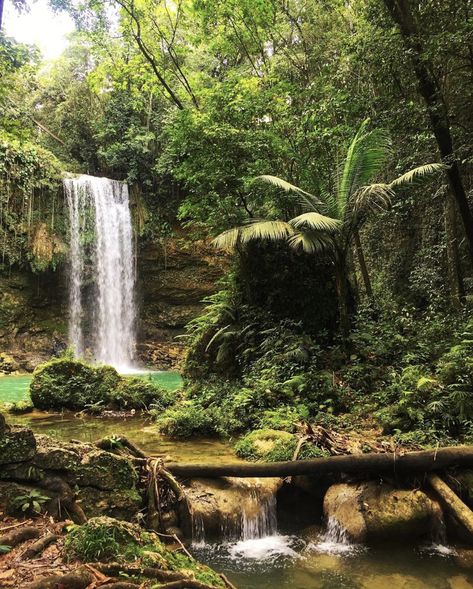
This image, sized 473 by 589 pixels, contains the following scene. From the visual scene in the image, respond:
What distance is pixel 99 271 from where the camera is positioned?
66.0ft

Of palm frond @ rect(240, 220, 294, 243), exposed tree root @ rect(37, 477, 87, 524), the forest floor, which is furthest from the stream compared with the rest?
palm frond @ rect(240, 220, 294, 243)

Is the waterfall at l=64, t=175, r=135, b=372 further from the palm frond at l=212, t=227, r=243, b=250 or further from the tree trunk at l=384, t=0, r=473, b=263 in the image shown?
the tree trunk at l=384, t=0, r=473, b=263

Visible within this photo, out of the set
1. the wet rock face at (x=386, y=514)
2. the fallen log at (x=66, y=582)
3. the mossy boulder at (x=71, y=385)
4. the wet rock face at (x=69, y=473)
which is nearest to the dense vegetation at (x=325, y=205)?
the wet rock face at (x=386, y=514)

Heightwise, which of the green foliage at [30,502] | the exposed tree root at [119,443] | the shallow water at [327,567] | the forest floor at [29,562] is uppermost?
the exposed tree root at [119,443]

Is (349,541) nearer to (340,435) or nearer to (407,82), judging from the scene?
(340,435)

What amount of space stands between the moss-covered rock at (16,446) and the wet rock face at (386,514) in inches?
112

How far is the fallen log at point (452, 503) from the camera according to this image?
12.7ft

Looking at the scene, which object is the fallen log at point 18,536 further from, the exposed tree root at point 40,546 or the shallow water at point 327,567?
the shallow water at point 327,567

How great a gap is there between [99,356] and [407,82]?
637 inches

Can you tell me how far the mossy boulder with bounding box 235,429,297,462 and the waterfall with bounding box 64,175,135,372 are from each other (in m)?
14.7

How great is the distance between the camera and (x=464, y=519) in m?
3.88

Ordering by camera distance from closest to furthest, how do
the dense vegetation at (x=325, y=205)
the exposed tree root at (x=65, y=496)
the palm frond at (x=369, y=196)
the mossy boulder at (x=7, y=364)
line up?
the exposed tree root at (x=65, y=496)
the dense vegetation at (x=325, y=205)
the palm frond at (x=369, y=196)
the mossy boulder at (x=7, y=364)

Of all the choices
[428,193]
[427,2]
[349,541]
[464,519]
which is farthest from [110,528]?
[428,193]

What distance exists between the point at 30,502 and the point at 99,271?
17635 millimetres
